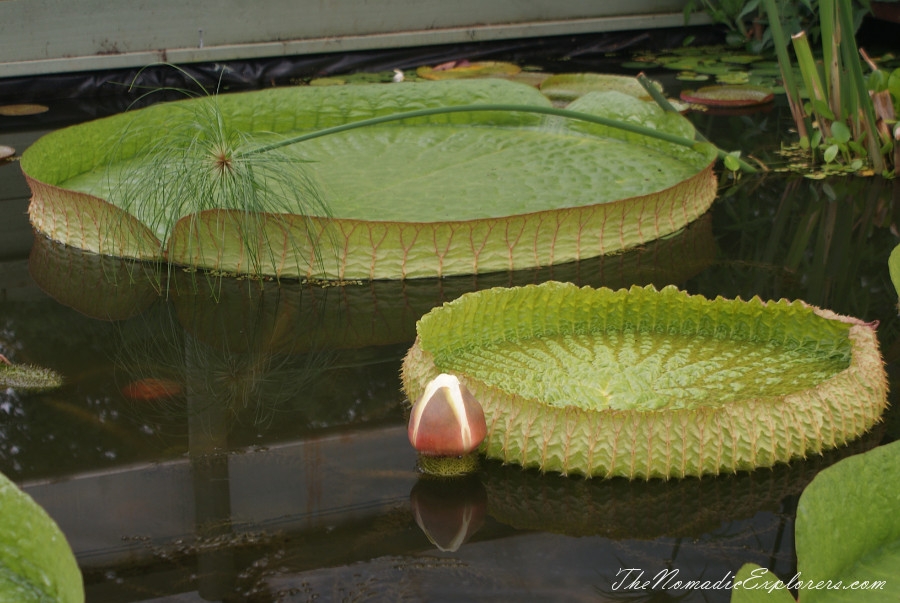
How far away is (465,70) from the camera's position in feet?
15.6

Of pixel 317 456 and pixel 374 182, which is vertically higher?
pixel 374 182

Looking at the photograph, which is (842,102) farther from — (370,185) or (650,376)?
(650,376)

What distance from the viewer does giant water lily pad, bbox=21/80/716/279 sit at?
2342 mm

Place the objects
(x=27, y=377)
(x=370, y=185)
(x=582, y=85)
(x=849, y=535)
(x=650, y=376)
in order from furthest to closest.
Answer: (x=582, y=85)
(x=370, y=185)
(x=27, y=377)
(x=650, y=376)
(x=849, y=535)

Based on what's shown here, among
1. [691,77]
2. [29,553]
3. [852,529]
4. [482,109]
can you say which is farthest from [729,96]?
[29,553]

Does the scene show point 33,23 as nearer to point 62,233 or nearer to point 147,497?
point 62,233

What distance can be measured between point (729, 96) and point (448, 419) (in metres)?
3.20

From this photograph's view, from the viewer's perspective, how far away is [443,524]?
4.86 feet

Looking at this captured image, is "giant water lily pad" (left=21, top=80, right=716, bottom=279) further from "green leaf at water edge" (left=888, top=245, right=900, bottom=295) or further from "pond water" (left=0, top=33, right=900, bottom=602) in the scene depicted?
"green leaf at water edge" (left=888, top=245, right=900, bottom=295)

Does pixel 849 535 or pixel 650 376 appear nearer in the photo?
pixel 849 535

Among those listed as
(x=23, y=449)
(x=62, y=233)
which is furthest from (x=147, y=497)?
(x=62, y=233)

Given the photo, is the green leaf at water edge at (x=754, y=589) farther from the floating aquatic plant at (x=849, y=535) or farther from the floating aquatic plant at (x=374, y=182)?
the floating aquatic plant at (x=374, y=182)

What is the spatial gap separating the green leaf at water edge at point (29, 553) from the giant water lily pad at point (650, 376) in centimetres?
74

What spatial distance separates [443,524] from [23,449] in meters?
0.80
